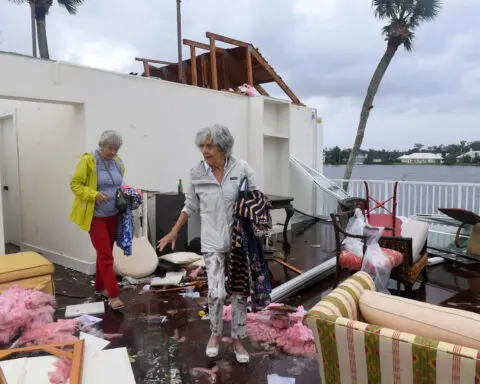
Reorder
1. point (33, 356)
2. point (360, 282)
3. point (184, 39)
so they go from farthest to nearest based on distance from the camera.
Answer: point (184, 39) < point (33, 356) < point (360, 282)

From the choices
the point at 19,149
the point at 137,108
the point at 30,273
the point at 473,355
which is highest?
the point at 137,108

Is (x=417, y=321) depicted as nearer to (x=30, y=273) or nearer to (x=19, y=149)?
(x=30, y=273)

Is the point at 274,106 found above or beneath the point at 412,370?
above

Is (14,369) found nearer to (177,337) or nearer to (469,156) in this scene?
(177,337)

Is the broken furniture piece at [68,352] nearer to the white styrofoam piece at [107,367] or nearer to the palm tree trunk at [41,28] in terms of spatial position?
the white styrofoam piece at [107,367]

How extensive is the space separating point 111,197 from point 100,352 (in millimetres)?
1435

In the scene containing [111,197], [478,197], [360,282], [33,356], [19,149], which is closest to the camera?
[360,282]

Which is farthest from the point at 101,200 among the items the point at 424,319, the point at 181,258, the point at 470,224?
the point at 470,224

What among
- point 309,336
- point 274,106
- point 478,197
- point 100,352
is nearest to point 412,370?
point 309,336

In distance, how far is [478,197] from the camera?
701cm

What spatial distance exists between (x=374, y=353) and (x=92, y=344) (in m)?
2.17

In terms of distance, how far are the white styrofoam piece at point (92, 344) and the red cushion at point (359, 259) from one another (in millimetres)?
2406

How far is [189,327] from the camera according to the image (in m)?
3.37

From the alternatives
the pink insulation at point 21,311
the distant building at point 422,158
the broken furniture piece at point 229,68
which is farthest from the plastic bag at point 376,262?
the distant building at point 422,158
